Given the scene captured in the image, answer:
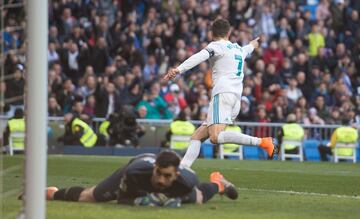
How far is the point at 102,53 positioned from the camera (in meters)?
29.4

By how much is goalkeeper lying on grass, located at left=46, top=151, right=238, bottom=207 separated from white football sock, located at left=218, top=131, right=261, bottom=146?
2355 mm

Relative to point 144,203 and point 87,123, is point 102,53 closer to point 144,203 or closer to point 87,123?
point 87,123

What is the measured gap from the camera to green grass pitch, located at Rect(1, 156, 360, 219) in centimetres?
1113

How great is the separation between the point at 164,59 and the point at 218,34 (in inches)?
596

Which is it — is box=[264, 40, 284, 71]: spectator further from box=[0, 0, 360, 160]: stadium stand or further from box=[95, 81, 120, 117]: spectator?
box=[95, 81, 120, 117]: spectator

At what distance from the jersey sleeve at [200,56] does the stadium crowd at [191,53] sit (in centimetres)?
1208

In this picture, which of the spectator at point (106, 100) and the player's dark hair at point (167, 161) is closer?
the player's dark hair at point (167, 161)

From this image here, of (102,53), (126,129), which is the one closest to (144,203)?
(126,129)

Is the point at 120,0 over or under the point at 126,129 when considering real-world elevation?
over

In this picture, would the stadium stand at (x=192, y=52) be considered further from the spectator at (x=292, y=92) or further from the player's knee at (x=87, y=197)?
the player's knee at (x=87, y=197)

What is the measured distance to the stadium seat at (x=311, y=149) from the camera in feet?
88.7

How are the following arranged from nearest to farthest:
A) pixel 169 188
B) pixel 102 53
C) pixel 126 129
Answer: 1. pixel 169 188
2. pixel 126 129
3. pixel 102 53

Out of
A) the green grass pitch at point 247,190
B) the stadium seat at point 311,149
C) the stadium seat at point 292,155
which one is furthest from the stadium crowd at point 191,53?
the green grass pitch at point 247,190

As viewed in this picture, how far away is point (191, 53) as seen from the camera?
2967 centimetres
